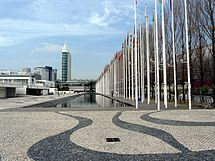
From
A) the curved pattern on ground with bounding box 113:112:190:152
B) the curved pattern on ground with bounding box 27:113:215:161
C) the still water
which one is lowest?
the still water

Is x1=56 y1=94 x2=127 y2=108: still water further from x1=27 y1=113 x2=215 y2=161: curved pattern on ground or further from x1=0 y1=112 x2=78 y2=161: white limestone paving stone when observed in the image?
x1=27 y1=113 x2=215 y2=161: curved pattern on ground

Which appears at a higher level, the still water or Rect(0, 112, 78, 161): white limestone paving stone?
Rect(0, 112, 78, 161): white limestone paving stone

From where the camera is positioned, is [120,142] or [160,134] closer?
[120,142]

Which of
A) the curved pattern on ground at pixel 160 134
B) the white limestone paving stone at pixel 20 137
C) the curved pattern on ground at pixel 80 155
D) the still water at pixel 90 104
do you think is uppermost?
the curved pattern on ground at pixel 160 134

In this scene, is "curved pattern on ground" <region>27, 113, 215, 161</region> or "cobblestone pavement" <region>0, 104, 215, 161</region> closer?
"curved pattern on ground" <region>27, 113, 215, 161</region>

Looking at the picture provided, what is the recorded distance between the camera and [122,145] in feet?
27.2

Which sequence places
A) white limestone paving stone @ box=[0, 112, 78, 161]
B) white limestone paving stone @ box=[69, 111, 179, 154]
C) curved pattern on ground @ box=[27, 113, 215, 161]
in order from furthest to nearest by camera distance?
white limestone paving stone @ box=[69, 111, 179, 154] < white limestone paving stone @ box=[0, 112, 78, 161] < curved pattern on ground @ box=[27, 113, 215, 161]

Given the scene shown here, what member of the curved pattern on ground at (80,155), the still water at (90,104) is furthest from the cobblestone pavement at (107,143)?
the still water at (90,104)

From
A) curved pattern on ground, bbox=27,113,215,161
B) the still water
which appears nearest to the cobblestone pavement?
curved pattern on ground, bbox=27,113,215,161

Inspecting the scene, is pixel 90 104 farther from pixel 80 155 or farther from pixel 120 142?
pixel 80 155

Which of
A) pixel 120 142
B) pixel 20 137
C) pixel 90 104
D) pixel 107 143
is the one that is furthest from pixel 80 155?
pixel 90 104

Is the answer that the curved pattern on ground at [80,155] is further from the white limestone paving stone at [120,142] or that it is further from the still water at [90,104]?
the still water at [90,104]

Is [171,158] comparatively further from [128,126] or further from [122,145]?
[128,126]

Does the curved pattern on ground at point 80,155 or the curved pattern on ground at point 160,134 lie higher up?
the curved pattern on ground at point 160,134
